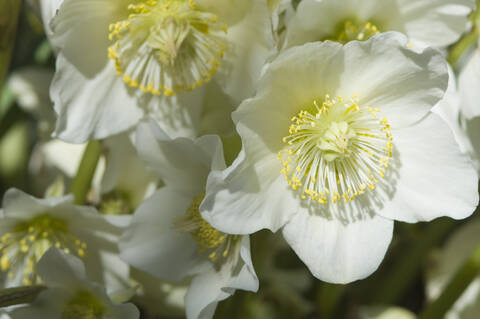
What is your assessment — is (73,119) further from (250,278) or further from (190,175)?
(250,278)

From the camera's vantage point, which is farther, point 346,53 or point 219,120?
point 219,120

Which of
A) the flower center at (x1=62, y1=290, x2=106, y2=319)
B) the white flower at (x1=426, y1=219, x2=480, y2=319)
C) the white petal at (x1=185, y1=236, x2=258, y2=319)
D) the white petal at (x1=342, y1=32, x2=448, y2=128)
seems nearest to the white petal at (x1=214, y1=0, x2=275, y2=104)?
the white petal at (x1=342, y1=32, x2=448, y2=128)

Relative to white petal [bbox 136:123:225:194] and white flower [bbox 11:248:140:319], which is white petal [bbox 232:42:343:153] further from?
white flower [bbox 11:248:140:319]

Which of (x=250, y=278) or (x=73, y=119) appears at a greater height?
(x=73, y=119)

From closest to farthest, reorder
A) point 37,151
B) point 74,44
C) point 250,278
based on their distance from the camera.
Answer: point 250,278 < point 74,44 < point 37,151

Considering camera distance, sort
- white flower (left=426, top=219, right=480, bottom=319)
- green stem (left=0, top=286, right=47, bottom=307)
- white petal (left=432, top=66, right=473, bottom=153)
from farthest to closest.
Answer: white flower (left=426, top=219, right=480, bottom=319) < white petal (left=432, top=66, right=473, bottom=153) < green stem (left=0, top=286, right=47, bottom=307)

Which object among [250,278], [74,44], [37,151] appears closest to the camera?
[250,278]

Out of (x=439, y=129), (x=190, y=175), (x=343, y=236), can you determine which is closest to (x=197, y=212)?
(x=190, y=175)
